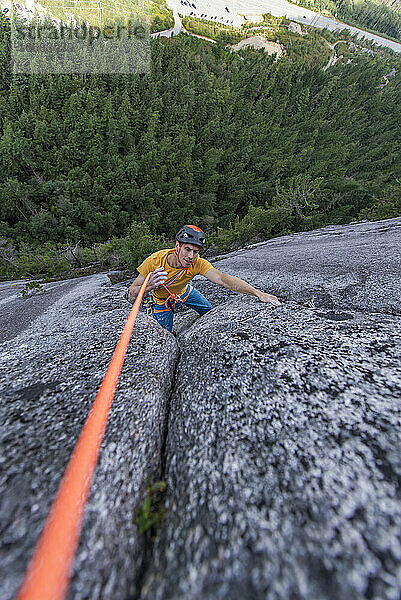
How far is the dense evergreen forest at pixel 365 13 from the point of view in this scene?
14238 cm

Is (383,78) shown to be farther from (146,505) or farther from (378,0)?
(146,505)

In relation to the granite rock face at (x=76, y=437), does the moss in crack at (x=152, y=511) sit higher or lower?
lower

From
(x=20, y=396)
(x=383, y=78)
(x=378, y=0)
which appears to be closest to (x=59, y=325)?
(x=20, y=396)

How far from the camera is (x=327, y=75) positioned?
297ft

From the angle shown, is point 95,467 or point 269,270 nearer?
point 95,467

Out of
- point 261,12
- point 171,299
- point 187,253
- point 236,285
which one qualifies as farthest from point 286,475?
point 261,12

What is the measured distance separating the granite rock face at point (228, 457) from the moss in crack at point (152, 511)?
0.17ft

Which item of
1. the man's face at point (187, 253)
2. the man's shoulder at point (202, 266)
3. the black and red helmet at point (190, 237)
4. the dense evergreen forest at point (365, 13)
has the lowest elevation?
the man's shoulder at point (202, 266)

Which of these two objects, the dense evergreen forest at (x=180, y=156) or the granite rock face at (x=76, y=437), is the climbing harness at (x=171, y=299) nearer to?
the granite rock face at (x=76, y=437)

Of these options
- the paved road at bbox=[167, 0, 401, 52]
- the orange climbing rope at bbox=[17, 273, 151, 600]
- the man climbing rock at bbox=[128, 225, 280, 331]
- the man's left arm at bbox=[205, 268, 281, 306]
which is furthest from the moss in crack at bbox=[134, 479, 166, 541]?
the paved road at bbox=[167, 0, 401, 52]

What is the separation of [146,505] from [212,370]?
1849 mm

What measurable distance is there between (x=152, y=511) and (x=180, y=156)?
201 ft

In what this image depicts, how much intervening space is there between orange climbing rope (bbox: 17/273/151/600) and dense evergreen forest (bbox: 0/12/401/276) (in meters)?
16.3

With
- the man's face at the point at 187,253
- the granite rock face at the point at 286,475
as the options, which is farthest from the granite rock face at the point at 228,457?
the man's face at the point at 187,253
